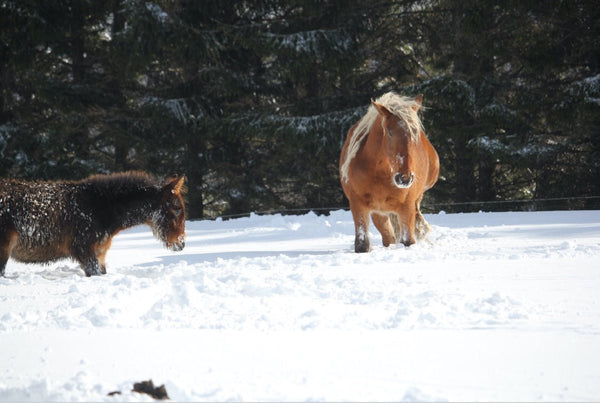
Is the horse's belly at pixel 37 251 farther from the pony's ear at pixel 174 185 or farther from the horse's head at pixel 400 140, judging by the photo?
the horse's head at pixel 400 140

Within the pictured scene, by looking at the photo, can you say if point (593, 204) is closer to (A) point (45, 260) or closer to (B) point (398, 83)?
(B) point (398, 83)

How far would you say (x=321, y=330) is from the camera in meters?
3.34

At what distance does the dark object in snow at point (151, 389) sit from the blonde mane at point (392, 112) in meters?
4.64

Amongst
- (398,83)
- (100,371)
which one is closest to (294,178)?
(398,83)

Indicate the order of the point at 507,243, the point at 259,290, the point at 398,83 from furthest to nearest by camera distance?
1. the point at 398,83
2. the point at 507,243
3. the point at 259,290

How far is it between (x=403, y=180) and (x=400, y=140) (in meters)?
0.45

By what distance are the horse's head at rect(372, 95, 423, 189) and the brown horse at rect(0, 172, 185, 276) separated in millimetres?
2350

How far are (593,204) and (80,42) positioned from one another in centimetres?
1514

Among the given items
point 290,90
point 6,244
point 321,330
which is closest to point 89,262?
point 6,244

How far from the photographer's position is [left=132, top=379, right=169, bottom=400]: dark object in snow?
238 centimetres

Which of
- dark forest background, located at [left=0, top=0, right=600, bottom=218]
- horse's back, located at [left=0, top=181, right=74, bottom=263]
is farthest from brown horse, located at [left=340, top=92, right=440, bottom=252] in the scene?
dark forest background, located at [left=0, top=0, right=600, bottom=218]

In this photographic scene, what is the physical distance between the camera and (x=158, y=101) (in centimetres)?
1653

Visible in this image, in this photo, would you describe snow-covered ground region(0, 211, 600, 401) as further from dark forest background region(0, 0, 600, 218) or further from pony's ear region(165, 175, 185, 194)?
dark forest background region(0, 0, 600, 218)

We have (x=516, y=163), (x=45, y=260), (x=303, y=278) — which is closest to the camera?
(x=303, y=278)
